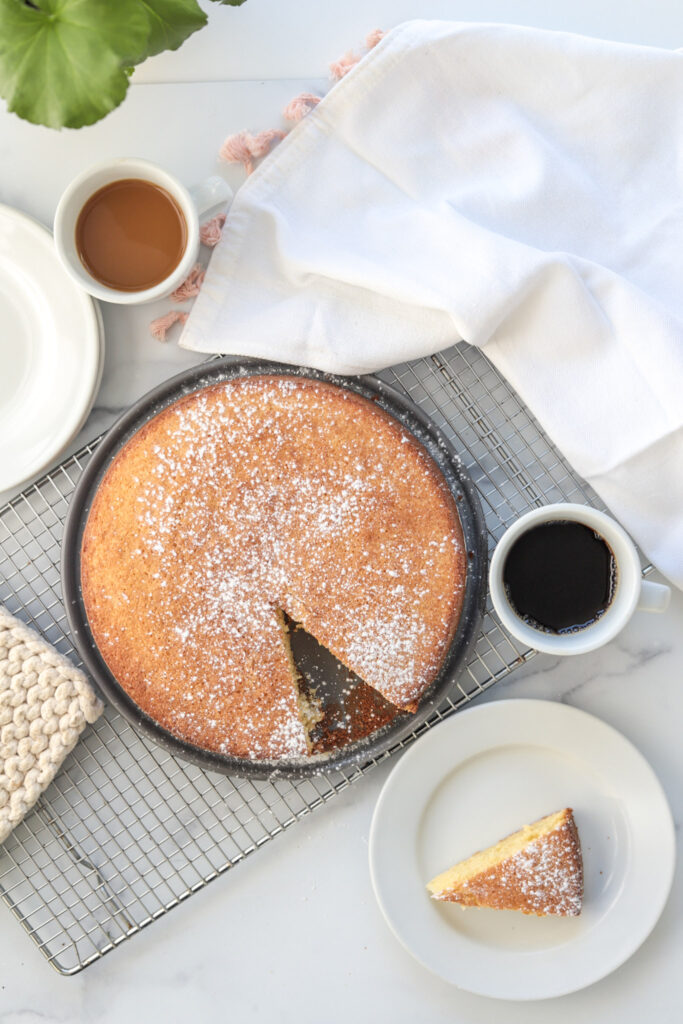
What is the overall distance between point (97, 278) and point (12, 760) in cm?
92

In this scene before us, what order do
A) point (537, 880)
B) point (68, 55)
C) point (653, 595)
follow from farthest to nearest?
point (537, 880)
point (653, 595)
point (68, 55)

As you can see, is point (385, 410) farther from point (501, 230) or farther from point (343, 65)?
point (343, 65)

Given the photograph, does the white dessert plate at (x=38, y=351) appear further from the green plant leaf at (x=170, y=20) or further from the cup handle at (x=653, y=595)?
the cup handle at (x=653, y=595)

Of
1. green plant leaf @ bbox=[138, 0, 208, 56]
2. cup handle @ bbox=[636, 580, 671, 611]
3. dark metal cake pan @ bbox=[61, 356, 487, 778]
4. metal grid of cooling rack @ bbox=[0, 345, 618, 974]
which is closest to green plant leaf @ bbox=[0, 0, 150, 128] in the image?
green plant leaf @ bbox=[138, 0, 208, 56]

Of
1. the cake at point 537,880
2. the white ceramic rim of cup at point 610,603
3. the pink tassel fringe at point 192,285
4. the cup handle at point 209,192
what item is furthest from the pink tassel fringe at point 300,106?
the cake at point 537,880

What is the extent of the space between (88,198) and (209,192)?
0.22 meters

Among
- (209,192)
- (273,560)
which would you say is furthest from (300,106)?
(273,560)

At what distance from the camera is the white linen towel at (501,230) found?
1573mm

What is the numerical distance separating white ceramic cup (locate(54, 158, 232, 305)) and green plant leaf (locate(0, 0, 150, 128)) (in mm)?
219

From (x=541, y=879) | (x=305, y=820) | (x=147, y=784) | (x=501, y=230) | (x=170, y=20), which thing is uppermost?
(x=170, y=20)

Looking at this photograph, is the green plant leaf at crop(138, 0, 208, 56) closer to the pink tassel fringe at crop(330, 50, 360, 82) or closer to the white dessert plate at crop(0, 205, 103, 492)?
the pink tassel fringe at crop(330, 50, 360, 82)

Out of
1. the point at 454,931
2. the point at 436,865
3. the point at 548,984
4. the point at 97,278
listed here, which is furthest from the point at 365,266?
the point at 548,984

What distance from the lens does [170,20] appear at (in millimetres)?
1469

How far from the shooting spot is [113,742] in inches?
67.6
